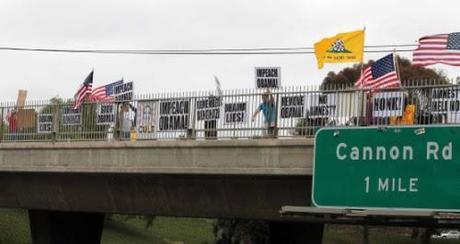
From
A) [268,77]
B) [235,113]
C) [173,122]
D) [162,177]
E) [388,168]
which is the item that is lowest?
[162,177]

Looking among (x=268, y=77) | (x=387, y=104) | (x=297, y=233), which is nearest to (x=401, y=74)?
(x=297, y=233)

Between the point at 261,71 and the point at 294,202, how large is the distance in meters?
3.49

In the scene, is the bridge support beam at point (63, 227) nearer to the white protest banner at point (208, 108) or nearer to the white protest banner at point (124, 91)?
the white protest banner at point (124, 91)

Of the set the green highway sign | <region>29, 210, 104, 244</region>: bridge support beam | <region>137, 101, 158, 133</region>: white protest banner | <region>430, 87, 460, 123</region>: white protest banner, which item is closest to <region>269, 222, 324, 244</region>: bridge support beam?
<region>137, 101, 158, 133</region>: white protest banner

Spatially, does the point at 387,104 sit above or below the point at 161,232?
above

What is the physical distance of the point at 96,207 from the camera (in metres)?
22.0

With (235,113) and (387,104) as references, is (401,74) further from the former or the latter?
(387,104)

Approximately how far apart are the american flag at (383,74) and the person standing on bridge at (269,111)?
6.98ft

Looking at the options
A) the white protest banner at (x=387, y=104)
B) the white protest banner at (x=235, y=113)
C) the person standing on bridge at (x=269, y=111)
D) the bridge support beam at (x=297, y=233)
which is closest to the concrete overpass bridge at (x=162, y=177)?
the bridge support beam at (x=297, y=233)

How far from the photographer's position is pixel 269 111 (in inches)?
709

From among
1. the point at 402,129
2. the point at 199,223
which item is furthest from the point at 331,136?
the point at 199,223

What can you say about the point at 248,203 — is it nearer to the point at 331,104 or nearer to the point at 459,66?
the point at 331,104

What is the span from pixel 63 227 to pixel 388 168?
14.2m

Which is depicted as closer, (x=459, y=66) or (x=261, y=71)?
(x=459, y=66)
